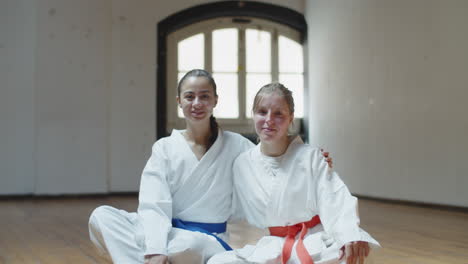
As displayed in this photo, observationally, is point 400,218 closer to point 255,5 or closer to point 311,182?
point 311,182

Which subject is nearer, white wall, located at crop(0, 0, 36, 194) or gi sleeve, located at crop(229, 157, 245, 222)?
gi sleeve, located at crop(229, 157, 245, 222)

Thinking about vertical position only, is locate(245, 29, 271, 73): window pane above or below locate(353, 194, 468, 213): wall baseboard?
above

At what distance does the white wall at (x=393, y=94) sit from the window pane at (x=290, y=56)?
0.23 meters

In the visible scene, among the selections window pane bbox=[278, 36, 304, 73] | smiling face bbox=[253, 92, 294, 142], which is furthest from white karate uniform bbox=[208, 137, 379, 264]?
window pane bbox=[278, 36, 304, 73]

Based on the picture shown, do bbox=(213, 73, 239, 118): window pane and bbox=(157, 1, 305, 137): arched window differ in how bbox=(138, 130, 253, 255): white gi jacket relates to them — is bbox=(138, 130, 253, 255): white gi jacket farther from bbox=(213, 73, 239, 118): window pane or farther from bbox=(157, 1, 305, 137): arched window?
bbox=(213, 73, 239, 118): window pane

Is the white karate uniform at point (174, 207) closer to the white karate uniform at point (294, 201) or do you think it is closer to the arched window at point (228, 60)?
the white karate uniform at point (294, 201)

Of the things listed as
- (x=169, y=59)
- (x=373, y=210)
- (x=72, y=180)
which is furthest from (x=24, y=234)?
(x=169, y=59)

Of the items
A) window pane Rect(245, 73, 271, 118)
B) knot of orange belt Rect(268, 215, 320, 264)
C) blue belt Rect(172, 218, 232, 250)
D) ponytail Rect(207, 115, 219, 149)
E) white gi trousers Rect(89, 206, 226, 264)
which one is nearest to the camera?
knot of orange belt Rect(268, 215, 320, 264)

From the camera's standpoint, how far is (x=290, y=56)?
7332mm

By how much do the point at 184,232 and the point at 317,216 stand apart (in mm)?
516

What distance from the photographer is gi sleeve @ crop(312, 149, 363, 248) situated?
1.60 metres

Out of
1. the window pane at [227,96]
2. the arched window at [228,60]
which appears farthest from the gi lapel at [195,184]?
the window pane at [227,96]

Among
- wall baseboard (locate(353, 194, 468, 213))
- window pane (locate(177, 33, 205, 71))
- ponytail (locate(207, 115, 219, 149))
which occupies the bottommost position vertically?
wall baseboard (locate(353, 194, 468, 213))

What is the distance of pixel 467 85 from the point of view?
182 inches
